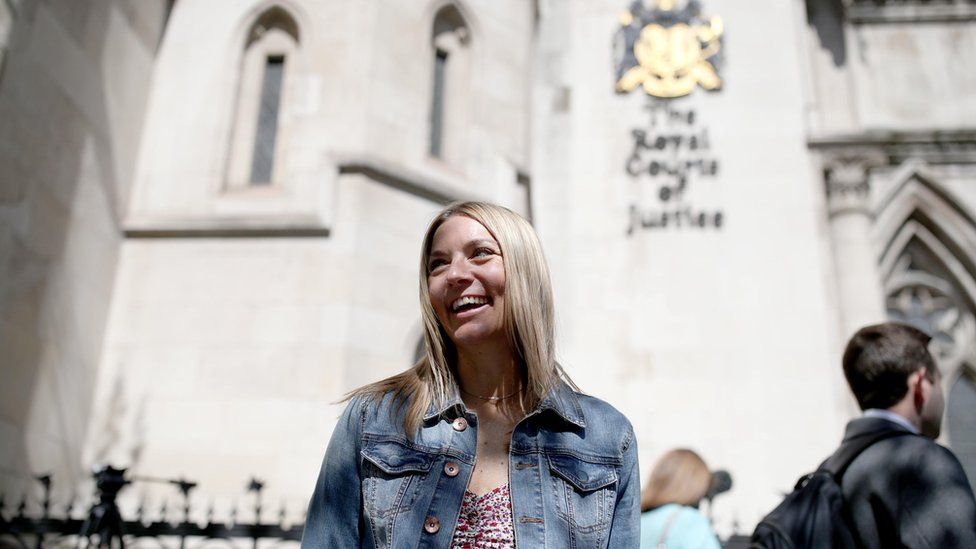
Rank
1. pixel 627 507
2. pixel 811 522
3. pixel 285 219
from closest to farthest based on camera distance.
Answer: pixel 627 507 → pixel 811 522 → pixel 285 219

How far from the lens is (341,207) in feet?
29.0

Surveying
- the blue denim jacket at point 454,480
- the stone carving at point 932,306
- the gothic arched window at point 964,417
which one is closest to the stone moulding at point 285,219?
the stone carving at point 932,306

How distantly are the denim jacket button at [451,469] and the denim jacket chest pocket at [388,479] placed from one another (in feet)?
0.10

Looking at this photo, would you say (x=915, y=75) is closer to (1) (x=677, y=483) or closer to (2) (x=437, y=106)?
(2) (x=437, y=106)

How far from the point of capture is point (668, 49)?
9984 millimetres

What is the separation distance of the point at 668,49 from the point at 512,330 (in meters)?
8.83

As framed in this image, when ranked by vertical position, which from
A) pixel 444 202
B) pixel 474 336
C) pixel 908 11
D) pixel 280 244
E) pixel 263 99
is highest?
pixel 908 11

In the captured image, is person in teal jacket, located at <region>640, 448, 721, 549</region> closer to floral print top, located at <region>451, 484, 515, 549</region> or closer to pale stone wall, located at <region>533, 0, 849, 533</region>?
floral print top, located at <region>451, 484, 515, 549</region>

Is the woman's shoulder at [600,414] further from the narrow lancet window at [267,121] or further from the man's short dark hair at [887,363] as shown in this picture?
the narrow lancet window at [267,121]

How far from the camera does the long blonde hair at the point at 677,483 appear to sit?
3551 millimetres

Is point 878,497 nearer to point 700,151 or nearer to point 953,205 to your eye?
point 700,151

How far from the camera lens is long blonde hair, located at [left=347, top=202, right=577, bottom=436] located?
6.08 feet

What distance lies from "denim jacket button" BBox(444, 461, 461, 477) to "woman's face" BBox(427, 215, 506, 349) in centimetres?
26

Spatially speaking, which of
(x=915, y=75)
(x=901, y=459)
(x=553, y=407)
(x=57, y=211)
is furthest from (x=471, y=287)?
(x=915, y=75)
